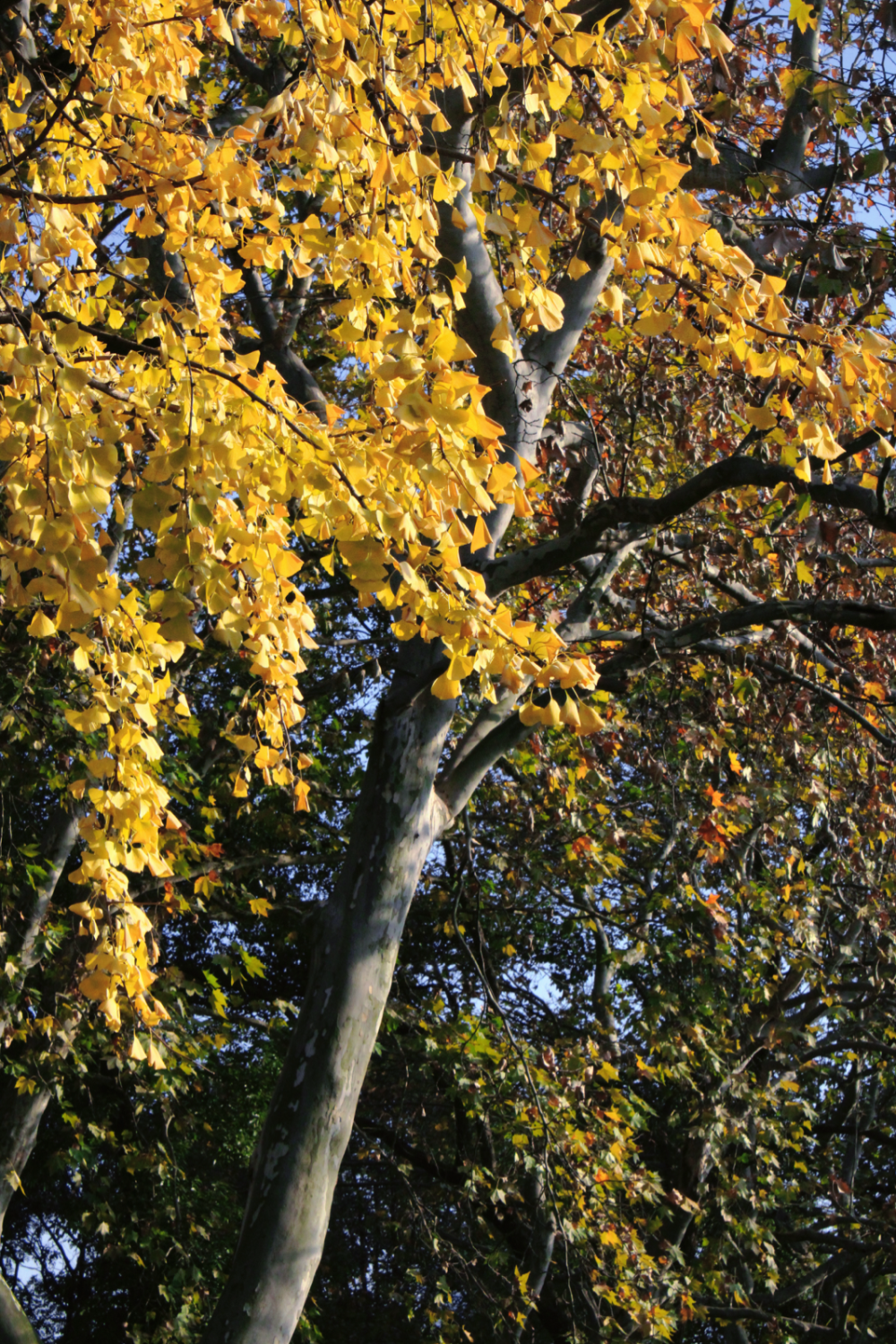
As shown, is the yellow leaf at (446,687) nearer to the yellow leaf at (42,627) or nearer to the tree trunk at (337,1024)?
the yellow leaf at (42,627)

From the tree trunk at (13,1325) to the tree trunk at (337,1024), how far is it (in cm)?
285

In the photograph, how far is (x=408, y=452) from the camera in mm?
2154

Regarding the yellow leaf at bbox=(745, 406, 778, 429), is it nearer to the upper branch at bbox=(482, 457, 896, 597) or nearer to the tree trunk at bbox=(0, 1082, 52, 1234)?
the upper branch at bbox=(482, 457, 896, 597)

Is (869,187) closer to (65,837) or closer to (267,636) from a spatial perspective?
(267,636)

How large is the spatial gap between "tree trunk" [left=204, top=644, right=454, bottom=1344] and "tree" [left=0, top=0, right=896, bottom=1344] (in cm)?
1

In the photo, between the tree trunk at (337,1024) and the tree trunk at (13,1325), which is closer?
the tree trunk at (337,1024)

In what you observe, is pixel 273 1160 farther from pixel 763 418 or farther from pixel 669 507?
pixel 763 418

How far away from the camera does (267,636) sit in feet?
10.8

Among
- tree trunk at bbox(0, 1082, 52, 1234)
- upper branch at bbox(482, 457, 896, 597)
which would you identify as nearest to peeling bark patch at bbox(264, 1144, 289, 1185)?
upper branch at bbox(482, 457, 896, 597)

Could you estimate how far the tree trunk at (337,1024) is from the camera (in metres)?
3.20

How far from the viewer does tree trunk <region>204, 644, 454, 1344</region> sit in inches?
126

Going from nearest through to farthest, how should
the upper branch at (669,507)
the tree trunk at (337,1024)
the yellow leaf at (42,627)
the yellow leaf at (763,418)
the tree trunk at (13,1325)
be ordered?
1. the yellow leaf at (42,627)
2. the yellow leaf at (763,418)
3. the tree trunk at (337,1024)
4. the upper branch at (669,507)
5. the tree trunk at (13,1325)

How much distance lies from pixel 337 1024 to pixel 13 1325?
3241mm

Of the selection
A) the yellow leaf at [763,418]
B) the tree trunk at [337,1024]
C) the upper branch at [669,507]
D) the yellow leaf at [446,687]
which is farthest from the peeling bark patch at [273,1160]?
the yellow leaf at [763,418]
